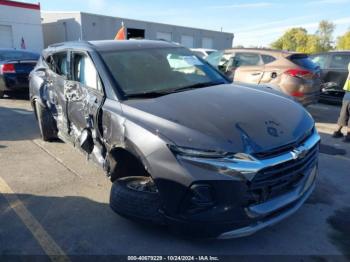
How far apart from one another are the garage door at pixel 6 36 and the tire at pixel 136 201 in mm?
23707

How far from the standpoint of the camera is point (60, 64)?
195 inches

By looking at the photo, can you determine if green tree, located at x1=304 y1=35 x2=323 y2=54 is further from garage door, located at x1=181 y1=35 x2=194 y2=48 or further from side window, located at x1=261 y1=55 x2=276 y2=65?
side window, located at x1=261 y1=55 x2=276 y2=65

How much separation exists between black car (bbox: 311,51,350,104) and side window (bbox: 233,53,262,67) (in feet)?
8.77

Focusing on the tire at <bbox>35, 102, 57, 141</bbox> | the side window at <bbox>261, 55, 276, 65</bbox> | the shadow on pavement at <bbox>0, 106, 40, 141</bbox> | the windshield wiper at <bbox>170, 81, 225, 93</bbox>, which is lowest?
the shadow on pavement at <bbox>0, 106, 40, 141</bbox>

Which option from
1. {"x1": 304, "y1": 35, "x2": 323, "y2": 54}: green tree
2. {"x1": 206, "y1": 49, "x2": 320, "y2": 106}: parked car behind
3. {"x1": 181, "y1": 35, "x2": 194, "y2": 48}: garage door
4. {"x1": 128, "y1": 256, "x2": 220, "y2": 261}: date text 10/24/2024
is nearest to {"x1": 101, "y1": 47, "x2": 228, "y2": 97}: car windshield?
{"x1": 128, "y1": 256, "x2": 220, "y2": 261}: date text 10/24/2024

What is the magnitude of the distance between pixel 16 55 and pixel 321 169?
31.2ft

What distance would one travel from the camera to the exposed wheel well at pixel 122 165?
3266mm

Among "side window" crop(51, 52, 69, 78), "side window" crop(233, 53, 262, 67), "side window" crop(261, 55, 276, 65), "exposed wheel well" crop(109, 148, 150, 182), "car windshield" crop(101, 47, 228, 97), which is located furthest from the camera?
"side window" crop(233, 53, 262, 67)

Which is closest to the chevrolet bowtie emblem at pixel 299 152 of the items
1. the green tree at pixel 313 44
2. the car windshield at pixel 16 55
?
the car windshield at pixel 16 55

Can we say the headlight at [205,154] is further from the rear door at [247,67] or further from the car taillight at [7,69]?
the car taillight at [7,69]

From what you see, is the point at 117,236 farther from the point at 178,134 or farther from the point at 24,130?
the point at 24,130

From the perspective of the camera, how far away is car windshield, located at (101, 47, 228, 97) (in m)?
3.59

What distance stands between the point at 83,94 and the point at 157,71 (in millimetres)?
904

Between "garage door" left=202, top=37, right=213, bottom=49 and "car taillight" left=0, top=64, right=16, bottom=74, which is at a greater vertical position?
"car taillight" left=0, top=64, right=16, bottom=74
